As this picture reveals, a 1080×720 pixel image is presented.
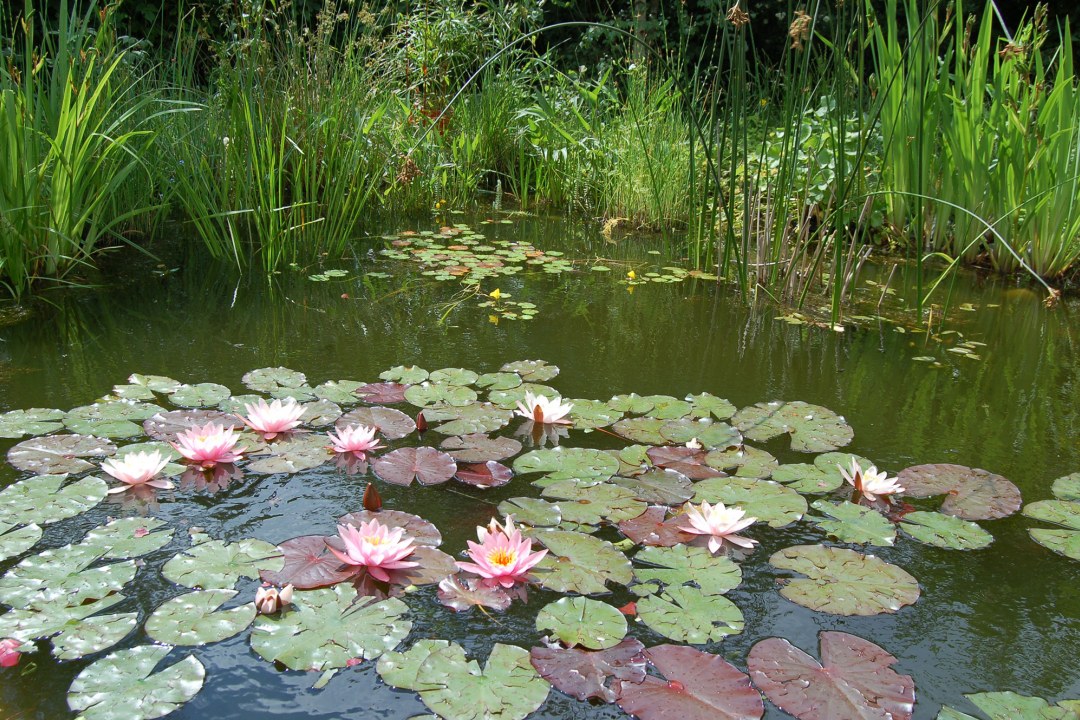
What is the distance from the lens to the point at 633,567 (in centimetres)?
139

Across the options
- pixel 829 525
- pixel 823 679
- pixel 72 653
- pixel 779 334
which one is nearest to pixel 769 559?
pixel 829 525

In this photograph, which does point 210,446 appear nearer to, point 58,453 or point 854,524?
point 58,453

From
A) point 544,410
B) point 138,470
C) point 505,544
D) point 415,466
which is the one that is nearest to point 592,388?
point 544,410

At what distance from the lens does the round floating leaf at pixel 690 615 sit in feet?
4.00

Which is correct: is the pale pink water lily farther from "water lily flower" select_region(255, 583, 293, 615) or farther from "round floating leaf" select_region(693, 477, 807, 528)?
"round floating leaf" select_region(693, 477, 807, 528)

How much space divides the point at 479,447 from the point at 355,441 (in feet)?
0.86

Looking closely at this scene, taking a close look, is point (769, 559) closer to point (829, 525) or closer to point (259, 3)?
point (829, 525)

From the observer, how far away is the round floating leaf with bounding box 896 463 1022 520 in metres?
1.60

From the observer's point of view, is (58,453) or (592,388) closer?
(58,453)

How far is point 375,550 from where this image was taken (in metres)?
1.29

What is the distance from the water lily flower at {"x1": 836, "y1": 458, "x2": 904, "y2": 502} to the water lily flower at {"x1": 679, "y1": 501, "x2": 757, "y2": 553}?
11.5 inches

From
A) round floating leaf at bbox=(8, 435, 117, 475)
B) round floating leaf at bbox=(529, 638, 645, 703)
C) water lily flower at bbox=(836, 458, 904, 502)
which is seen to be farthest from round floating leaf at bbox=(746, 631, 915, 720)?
round floating leaf at bbox=(8, 435, 117, 475)

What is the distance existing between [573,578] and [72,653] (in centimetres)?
72

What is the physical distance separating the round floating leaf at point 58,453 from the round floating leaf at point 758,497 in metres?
1.21
